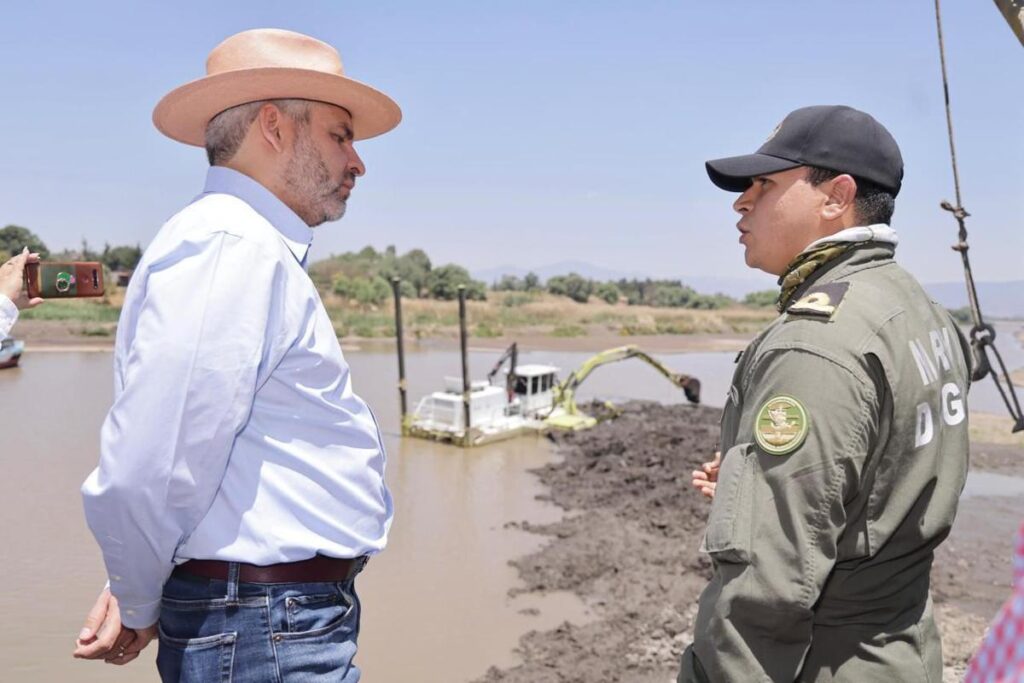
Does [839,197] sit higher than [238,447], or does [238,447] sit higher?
[839,197]

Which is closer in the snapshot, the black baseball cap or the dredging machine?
the black baseball cap

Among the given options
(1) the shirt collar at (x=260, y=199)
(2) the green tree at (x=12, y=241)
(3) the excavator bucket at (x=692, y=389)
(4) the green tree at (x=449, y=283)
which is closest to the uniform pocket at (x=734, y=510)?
(1) the shirt collar at (x=260, y=199)

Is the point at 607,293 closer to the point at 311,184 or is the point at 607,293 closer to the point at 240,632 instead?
the point at 311,184

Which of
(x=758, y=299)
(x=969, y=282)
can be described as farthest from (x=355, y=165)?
(x=758, y=299)

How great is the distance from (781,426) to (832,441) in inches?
4.1

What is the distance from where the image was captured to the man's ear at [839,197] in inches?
73.9

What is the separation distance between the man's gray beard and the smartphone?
2.75 feet


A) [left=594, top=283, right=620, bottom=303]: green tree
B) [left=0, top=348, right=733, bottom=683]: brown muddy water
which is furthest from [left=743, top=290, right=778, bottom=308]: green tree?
[left=0, top=348, right=733, bottom=683]: brown muddy water

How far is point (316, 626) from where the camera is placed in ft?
5.73

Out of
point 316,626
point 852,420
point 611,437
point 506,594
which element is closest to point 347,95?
point 316,626

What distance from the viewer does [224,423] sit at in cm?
158

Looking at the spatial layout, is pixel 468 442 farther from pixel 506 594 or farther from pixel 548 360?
pixel 548 360

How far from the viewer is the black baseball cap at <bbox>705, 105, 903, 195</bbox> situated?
1.87 metres

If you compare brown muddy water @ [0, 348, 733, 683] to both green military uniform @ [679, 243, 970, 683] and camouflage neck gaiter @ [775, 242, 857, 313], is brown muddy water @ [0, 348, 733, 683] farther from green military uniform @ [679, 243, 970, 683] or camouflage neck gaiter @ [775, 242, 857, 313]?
camouflage neck gaiter @ [775, 242, 857, 313]
